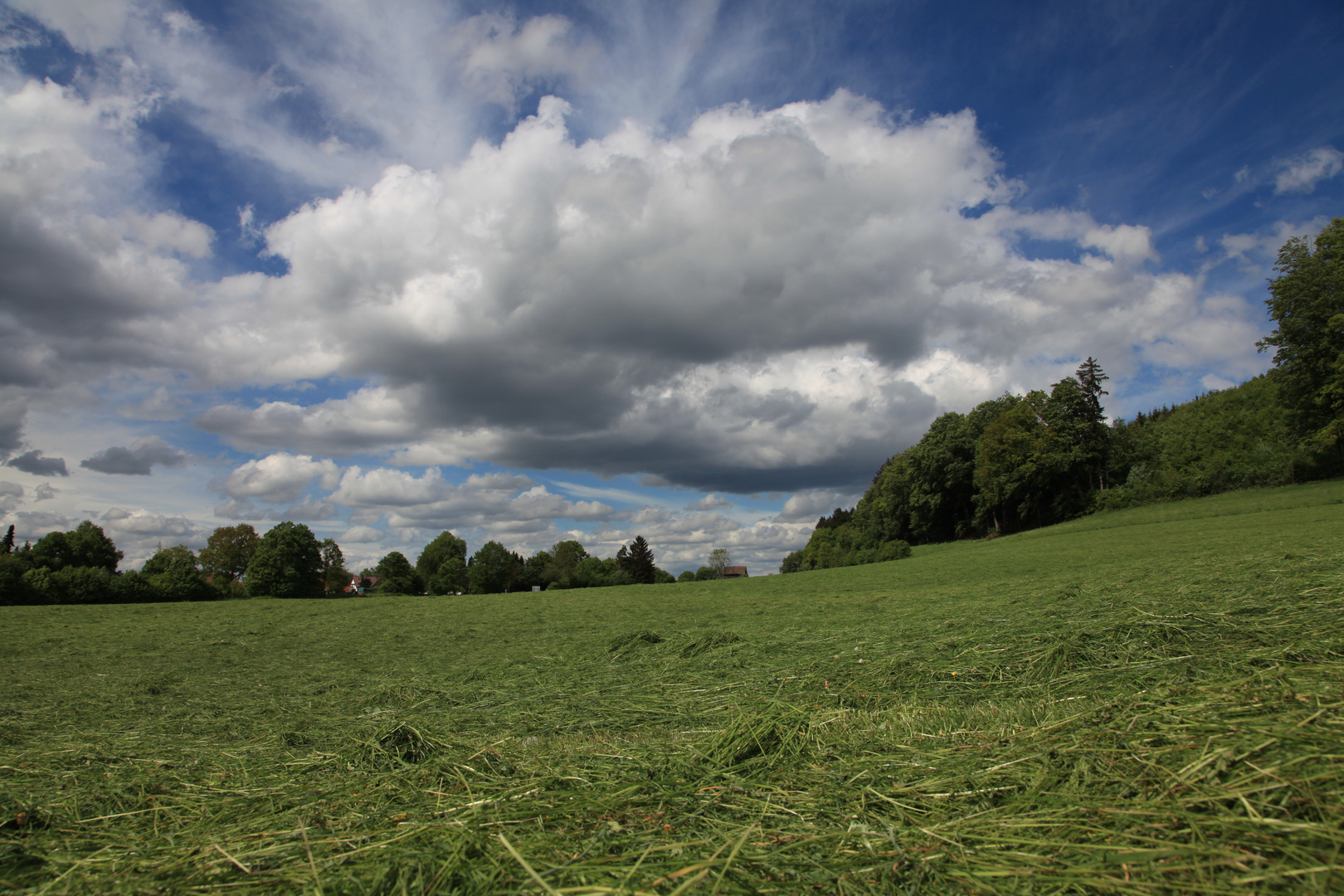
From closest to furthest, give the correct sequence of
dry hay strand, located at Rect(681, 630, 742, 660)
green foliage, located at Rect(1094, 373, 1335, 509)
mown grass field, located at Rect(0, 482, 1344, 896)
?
mown grass field, located at Rect(0, 482, 1344, 896), dry hay strand, located at Rect(681, 630, 742, 660), green foliage, located at Rect(1094, 373, 1335, 509)

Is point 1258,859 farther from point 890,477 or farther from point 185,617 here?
point 890,477

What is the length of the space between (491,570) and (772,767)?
234ft

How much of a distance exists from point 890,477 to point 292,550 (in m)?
55.9

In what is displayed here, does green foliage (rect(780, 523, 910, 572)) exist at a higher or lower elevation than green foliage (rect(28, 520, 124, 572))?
lower

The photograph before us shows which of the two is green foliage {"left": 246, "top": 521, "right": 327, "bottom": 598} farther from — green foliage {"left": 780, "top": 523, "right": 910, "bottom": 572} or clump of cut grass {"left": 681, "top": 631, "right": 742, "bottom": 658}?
clump of cut grass {"left": 681, "top": 631, "right": 742, "bottom": 658}

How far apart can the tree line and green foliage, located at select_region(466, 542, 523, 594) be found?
11 centimetres

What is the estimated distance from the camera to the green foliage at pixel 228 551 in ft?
202

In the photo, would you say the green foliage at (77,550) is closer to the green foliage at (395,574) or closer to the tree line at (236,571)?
the tree line at (236,571)

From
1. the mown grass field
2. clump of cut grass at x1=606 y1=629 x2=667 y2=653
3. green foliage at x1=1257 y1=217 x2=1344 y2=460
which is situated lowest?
clump of cut grass at x1=606 y1=629 x2=667 y2=653

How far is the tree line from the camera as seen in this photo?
34312 mm

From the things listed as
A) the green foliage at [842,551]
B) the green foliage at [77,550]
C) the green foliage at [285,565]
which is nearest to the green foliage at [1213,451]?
the green foliage at [842,551]

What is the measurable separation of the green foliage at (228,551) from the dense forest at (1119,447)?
61482mm

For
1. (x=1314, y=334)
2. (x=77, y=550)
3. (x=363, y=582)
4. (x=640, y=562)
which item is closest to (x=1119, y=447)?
(x=1314, y=334)

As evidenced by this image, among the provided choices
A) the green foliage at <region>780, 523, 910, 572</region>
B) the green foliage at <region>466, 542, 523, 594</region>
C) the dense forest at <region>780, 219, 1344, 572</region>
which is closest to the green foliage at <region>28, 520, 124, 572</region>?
the green foliage at <region>466, 542, 523, 594</region>
